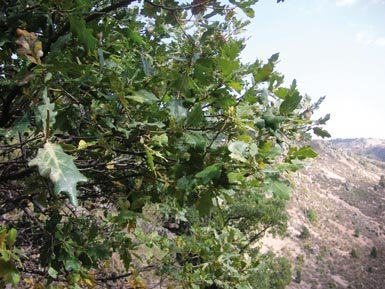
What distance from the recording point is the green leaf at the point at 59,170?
948 mm

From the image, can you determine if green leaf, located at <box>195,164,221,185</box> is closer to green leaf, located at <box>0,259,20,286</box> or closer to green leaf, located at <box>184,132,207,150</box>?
green leaf, located at <box>184,132,207,150</box>

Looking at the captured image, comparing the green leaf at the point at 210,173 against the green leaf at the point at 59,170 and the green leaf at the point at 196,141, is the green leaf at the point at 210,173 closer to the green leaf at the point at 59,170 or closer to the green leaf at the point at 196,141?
the green leaf at the point at 196,141

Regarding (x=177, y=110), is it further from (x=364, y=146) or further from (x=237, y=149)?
(x=364, y=146)

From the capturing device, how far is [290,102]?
1449mm

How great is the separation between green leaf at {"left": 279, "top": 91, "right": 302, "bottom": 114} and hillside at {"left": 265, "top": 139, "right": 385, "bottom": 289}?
3651 centimetres

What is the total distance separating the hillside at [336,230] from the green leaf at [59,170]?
1461 inches

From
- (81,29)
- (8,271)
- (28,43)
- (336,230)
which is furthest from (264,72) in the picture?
(336,230)

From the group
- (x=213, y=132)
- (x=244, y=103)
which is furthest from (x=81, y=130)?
(x=244, y=103)

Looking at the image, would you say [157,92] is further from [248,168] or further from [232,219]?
[232,219]

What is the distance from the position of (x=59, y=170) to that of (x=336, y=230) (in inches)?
2754

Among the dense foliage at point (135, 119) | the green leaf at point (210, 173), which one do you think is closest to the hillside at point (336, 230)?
the dense foliage at point (135, 119)

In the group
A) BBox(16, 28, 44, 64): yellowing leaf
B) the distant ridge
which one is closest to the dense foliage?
BBox(16, 28, 44, 64): yellowing leaf

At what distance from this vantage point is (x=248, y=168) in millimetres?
1361

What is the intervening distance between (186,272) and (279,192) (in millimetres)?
2340
